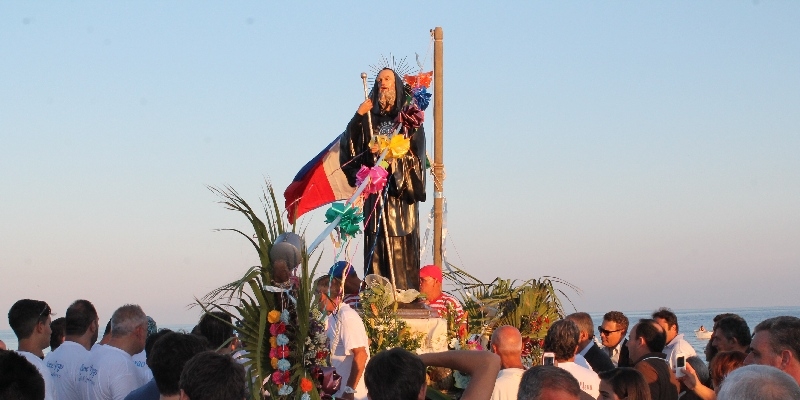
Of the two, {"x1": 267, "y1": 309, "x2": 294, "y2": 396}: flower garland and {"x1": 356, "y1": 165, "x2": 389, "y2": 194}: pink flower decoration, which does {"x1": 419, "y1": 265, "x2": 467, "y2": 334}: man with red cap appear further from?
{"x1": 267, "y1": 309, "x2": 294, "y2": 396}: flower garland

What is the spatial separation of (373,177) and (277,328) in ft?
13.4

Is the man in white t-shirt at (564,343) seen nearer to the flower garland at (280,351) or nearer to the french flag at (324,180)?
the flower garland at (280,351)

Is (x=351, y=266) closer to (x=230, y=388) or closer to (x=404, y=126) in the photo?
(x=404, y=126)

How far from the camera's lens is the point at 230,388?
4.18 meters

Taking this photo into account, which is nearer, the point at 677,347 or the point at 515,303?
the point at 677,347

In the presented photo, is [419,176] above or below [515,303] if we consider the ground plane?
above

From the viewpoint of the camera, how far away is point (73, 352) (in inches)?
273

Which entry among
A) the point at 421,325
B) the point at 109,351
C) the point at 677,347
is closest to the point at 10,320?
the point at 109,351

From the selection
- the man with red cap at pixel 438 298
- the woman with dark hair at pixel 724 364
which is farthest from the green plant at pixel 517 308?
the woman with dark hair at pixel 724 364

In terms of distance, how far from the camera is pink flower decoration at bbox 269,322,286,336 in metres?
5.56

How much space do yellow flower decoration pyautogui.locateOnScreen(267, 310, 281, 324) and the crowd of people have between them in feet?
0.86

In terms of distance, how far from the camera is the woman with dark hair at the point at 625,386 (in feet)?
18.4

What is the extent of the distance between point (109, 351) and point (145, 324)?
360 mm

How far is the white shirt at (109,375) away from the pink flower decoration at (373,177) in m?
3.49
